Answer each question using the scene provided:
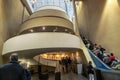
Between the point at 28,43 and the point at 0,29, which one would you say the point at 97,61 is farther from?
the point at 0,29

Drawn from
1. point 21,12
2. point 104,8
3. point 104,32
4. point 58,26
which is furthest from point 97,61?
point 21,12

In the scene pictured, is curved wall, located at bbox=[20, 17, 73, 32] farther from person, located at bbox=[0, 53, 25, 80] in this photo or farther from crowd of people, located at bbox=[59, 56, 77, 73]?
person, located at bbox=[0, 53, 25, 80]

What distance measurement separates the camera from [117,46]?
16.1m

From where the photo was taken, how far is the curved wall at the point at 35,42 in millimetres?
15734

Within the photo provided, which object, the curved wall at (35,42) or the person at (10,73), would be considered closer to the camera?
the person at (10,73)

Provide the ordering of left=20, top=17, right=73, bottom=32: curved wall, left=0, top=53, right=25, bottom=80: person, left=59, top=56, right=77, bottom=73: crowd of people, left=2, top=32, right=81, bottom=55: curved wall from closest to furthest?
left=0, top=53, right=25, bottom=80: person, left=2, top=32, right=81, bottom=55: curved wall, left=59, top=56, right=77, bottom=73: crowd of people, left=20, top=17, right=73, bottom=32: curved wall

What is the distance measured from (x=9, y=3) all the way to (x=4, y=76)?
51.7ft

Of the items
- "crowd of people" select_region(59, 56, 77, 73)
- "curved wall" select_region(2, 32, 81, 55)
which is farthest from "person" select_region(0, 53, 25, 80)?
"crowd of people" select_region(59, 56, 77, 73)

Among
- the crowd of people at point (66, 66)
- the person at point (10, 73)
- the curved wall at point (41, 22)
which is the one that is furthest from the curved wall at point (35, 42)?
the person at point (10, 73)

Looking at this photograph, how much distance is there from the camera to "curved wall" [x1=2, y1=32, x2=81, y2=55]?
15.7 metres

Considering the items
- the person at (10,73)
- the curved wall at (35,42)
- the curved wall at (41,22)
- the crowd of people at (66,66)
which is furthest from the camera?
the curved wall at (41,22)

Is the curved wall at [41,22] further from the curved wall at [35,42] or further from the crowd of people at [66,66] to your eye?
the curved wall at [35,42]

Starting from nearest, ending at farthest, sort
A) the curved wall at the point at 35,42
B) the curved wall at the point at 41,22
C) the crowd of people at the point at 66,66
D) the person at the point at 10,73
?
the person at the point at 10,73
the curved wall at the point at 35,42
the crowd of people at the point at 66,66
the curved wall at the point at 41,22


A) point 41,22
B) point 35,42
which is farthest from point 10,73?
point 41,22
